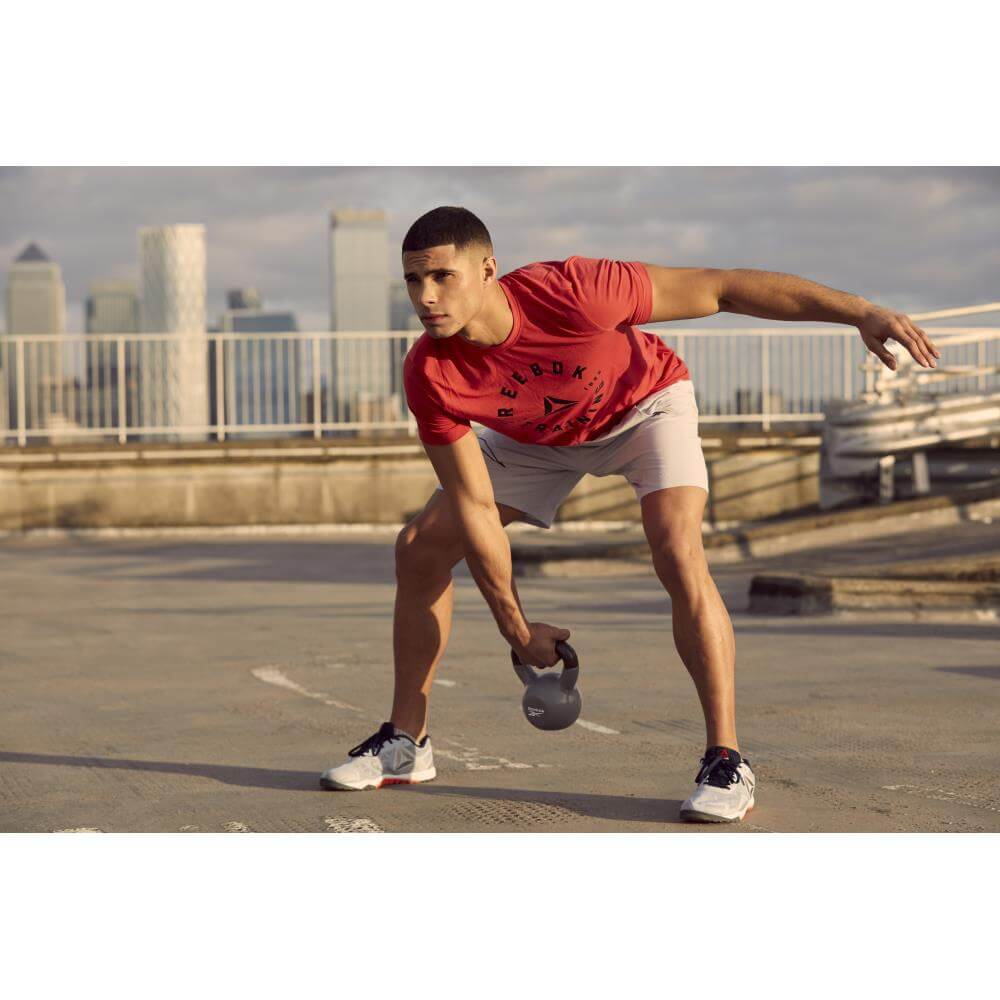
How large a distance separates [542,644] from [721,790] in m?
0.61

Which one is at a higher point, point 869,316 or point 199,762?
point 869,316

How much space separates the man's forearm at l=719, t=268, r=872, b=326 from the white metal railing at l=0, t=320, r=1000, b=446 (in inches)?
659

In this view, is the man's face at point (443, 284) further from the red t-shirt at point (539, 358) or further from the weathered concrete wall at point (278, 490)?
the weathered concrete wall at point (278, 490)

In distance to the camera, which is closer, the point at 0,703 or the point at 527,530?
the point at 0,703

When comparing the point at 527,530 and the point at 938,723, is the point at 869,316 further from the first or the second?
the point at 527,530

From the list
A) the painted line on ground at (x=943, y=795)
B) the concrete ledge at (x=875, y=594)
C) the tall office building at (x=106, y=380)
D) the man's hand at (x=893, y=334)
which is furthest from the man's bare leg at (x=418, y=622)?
the tall office building at (x=106, y=380)

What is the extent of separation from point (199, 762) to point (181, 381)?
63.1ft

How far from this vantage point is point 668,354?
181 inches

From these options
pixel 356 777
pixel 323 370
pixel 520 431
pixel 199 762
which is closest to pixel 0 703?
pixel 199 762

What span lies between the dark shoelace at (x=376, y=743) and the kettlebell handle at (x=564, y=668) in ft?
2.10

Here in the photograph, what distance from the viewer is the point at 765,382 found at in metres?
21.5

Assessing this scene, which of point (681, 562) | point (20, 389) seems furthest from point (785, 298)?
point (20, 389)

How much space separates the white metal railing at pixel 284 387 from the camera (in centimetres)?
2108

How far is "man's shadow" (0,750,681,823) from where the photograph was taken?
417 cm
